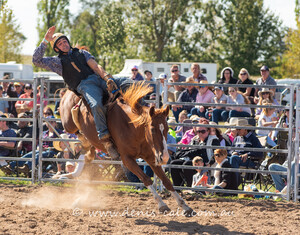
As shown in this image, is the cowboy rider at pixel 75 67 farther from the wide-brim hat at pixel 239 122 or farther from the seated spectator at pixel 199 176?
the wide-brim hat at pixel 239 122

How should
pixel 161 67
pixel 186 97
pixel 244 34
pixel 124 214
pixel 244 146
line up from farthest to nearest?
pixel 244 34
pixel 161 67
pixel 186 97
pixel 244 146
pixel 124 214

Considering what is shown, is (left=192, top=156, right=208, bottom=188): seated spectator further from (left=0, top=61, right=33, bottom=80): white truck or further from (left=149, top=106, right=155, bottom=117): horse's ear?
(left=0, top=61, right=33, bottom=80): white truck

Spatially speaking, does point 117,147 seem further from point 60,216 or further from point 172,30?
point 172,30

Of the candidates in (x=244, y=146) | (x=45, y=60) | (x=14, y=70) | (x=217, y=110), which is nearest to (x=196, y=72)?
(x=217, y=110)

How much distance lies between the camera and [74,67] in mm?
6750

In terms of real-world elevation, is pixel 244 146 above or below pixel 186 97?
below

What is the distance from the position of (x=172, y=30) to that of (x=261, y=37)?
6998 mm

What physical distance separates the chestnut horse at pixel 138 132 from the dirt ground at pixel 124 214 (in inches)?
15.8

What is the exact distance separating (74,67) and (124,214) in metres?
2.22

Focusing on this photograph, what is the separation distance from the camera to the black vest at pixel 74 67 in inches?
266

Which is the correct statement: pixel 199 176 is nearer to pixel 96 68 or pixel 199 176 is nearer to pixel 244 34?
pixel 96 68

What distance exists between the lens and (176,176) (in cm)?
816

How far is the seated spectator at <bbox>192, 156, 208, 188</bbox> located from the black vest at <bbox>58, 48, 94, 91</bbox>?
2361 millimetres

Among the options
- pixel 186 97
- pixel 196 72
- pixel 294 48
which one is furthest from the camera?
pixel 294 48
